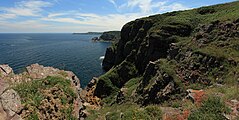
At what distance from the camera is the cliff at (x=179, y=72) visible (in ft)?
58.7

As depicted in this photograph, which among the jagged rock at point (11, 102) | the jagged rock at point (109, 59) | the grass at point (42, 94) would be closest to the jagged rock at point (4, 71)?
the grass at point (42, 94)

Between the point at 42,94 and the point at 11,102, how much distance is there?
586 cm

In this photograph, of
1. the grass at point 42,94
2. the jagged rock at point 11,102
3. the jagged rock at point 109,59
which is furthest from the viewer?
the jagged rock at point 109,59

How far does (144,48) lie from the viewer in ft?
276

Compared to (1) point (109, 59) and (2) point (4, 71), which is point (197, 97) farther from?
(1) point (109, 59)

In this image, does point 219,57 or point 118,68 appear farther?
point 118,68

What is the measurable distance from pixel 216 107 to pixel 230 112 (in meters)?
1.01

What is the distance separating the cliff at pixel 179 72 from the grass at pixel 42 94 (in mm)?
3936

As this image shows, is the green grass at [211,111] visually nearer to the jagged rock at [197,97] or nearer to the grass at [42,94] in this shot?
the jagged rock at [197,97]

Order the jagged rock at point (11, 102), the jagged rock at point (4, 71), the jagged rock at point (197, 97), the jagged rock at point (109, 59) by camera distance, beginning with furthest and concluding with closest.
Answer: the jagged rock at point (109, 59), the jagged rock at point (4, 71), the jagged rock at point (11, 102), the jagged rock at point (197, 97)

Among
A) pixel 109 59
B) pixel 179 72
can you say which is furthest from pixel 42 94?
pixel 109 59

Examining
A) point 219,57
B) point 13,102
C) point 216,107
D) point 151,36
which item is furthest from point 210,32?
point 13,102

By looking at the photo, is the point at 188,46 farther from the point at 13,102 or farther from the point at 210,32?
the point at 13,102

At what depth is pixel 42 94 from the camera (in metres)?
27.6
